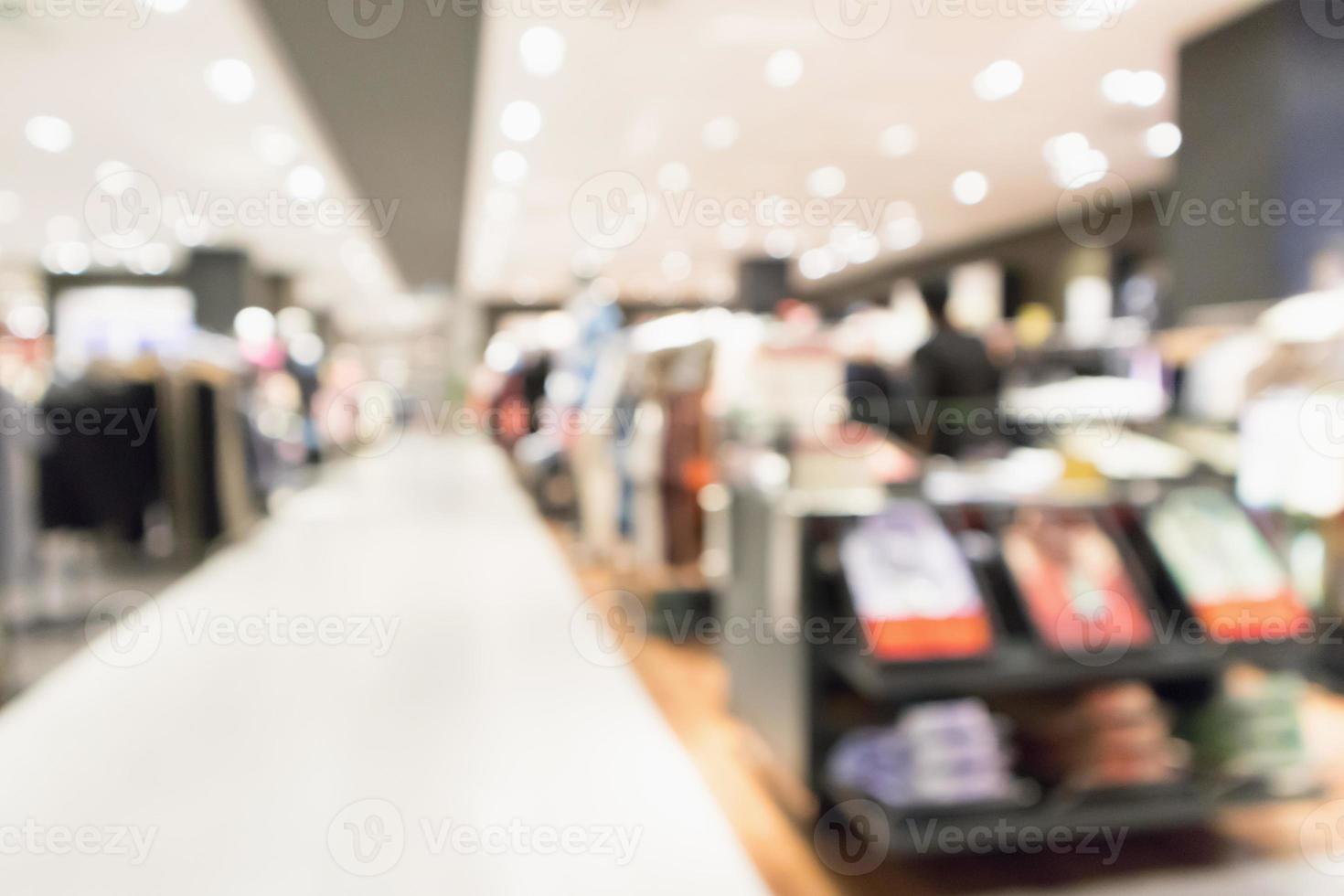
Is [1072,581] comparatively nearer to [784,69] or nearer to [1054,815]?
[1054,815]

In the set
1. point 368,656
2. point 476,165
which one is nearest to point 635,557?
point 368,656

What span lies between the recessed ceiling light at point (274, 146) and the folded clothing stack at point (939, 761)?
7790 millimetres

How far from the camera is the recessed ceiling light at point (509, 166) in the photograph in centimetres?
887

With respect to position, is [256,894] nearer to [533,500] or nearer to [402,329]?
[533,500]

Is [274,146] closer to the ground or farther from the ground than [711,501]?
farther from the ground

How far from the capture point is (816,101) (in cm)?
731

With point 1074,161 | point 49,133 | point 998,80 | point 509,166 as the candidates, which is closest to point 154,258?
point 49,133

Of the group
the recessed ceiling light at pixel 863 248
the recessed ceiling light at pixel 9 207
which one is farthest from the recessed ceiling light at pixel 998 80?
the recessed ceiling light at pixel 9 207

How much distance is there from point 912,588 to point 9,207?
12482mm

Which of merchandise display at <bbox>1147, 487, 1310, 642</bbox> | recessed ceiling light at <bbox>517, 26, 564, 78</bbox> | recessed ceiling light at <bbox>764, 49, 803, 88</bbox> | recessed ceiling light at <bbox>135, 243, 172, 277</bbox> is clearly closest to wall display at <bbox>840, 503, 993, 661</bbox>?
merchandise display at <bbox>1147, 487, 1310, 642</bbox>

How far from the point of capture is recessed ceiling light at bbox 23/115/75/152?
7.64m

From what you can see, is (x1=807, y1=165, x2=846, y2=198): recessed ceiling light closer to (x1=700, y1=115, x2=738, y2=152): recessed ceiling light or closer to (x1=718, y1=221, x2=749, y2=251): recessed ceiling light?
(x1=700, y1=115, x2=738, y2=152): recessed ceiling light

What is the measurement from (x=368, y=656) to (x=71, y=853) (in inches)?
71.7

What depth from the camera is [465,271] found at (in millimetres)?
18406
